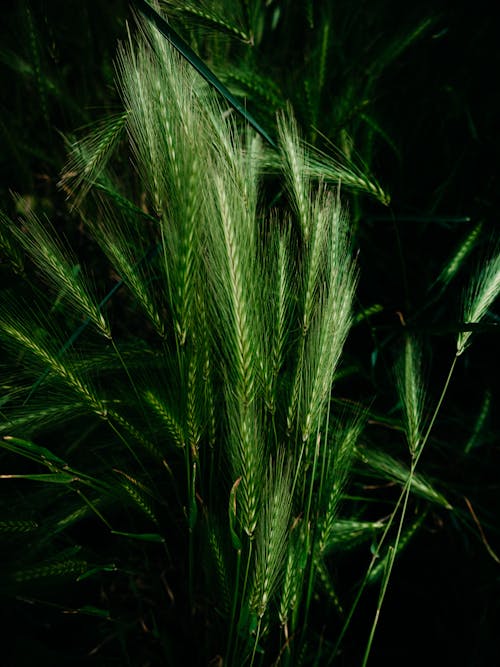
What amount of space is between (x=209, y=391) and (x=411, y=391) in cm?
40

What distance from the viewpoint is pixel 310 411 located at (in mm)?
701

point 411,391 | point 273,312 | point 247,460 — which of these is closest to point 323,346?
point 273,312

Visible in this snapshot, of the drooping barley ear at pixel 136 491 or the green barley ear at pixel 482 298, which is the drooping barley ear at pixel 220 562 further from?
the green barley ear at pixel 482 298

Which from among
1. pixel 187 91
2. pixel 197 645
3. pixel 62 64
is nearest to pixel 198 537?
pixel 197 645

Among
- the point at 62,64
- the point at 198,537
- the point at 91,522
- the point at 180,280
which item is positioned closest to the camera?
the point at 180,280

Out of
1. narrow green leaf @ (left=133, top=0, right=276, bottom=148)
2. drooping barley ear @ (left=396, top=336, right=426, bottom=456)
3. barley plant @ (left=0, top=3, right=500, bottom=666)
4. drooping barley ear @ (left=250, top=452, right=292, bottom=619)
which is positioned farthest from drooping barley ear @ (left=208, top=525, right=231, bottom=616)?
narrow green leaf @ (left=133, top=0, right=276, bottom=148)

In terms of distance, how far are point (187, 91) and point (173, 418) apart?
1.56 feet

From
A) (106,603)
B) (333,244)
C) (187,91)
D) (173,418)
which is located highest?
(187,91)

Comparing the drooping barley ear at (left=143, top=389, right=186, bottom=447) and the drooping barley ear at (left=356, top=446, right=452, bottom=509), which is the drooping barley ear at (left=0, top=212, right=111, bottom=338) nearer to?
the drooping barley ear at (left=143, top=389, right=186, bottom=447)

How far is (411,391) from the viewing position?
0.93m

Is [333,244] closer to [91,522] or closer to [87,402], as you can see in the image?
[87,402]

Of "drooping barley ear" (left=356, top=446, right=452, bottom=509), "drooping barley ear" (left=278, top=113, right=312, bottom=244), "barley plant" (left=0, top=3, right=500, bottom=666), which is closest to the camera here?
"barley plant" (left=0, top=3, right=500, bottom=666)

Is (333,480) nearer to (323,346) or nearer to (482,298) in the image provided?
(323,346)

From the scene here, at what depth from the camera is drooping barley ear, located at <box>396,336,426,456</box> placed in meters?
0.84
